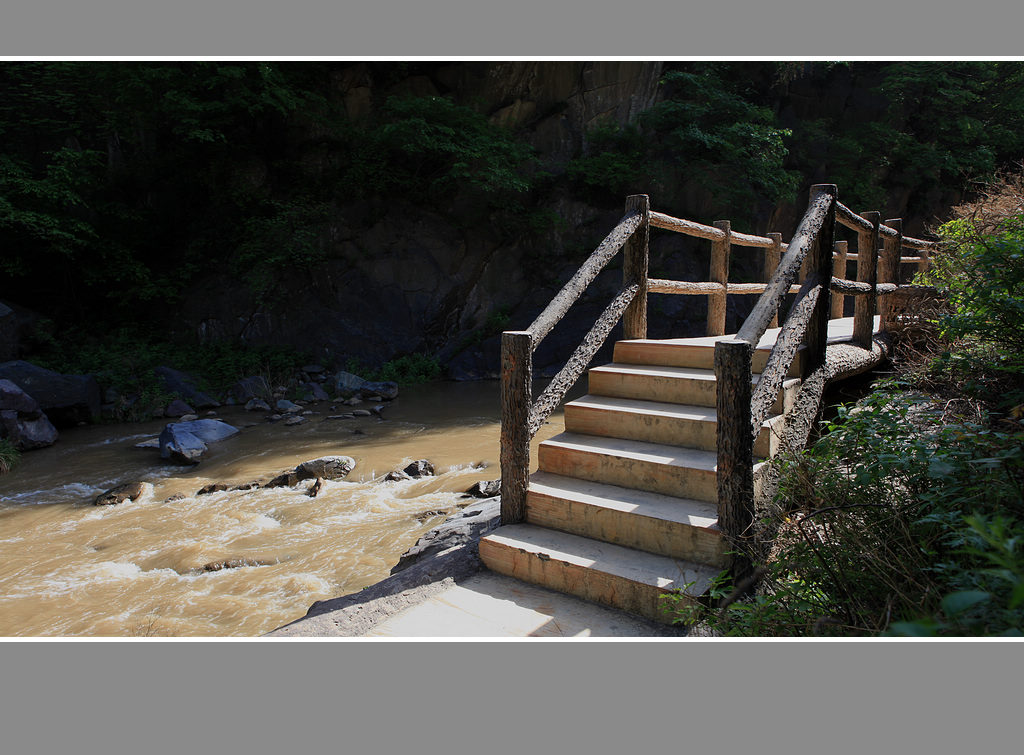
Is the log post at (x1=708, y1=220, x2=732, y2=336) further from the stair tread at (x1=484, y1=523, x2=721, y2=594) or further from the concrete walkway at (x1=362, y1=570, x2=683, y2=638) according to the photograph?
the concrete walkway at (x1=362, y1=570, x2=683, y2=638)

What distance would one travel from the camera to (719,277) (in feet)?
19.4

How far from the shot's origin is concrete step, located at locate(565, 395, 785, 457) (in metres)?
3.47

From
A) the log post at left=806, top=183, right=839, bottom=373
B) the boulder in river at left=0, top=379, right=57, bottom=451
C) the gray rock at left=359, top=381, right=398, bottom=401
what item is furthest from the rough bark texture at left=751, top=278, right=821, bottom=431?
the boulder in river at left=0, top=379, right=57, bottom=451

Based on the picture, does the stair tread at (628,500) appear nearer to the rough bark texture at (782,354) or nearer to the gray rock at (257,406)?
the rough bark texture at (782,354)

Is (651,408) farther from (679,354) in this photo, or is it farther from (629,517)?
(629,517)

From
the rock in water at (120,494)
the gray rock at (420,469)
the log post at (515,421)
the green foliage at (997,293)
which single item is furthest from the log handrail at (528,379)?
the rock in water at (120,494)

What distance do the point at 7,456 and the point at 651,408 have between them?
9.03 metres

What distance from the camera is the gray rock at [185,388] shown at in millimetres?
11555

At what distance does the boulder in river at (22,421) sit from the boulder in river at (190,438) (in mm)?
2098

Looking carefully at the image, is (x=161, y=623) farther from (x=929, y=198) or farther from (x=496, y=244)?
(x=929, y=198)

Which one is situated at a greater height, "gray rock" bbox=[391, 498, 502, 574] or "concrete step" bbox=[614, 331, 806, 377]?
"concrete step" bbox=[614, 331, 806, 377]

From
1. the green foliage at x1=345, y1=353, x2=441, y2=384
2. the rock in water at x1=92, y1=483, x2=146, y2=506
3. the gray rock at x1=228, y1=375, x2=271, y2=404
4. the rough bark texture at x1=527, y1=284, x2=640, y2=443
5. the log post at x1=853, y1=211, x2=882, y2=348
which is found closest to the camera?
the rough bark texture at x1=527, y1=284, x2=640, y2=443

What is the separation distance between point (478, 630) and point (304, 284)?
1261 centimetres

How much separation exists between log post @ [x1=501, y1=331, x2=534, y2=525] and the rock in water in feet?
18.0
